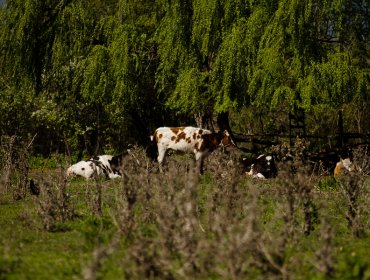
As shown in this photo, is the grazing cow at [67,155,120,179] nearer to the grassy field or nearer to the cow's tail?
the cow's tail

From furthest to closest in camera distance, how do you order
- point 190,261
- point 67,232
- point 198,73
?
point 198,73
point 67,232
point 190,261

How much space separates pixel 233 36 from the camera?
19938 millimetres

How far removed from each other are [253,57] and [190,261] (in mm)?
13791

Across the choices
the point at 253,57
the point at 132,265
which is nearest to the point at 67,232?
the point at 132,265

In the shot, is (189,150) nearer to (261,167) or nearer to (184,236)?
(261,167)

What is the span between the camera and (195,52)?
21.4 meters

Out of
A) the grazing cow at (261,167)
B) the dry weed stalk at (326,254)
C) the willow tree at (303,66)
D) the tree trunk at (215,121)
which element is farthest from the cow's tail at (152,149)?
the dry weed stalk at (326,254)

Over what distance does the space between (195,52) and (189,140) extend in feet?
9.31

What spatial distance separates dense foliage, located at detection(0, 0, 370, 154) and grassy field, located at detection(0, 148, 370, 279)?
6.68m

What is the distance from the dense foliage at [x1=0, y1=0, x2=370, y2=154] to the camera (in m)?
19.4

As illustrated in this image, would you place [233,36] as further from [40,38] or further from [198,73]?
[40,38]

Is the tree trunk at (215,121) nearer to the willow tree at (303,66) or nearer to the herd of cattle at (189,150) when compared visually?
the herd of cattle at (189,150)

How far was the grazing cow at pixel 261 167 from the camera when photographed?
67.9ft

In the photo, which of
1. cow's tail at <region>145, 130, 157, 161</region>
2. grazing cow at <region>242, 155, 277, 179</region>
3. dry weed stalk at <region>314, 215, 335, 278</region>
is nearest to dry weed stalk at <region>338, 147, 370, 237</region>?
dry weed stalk at <region>314, 215, 335, 278</region>
